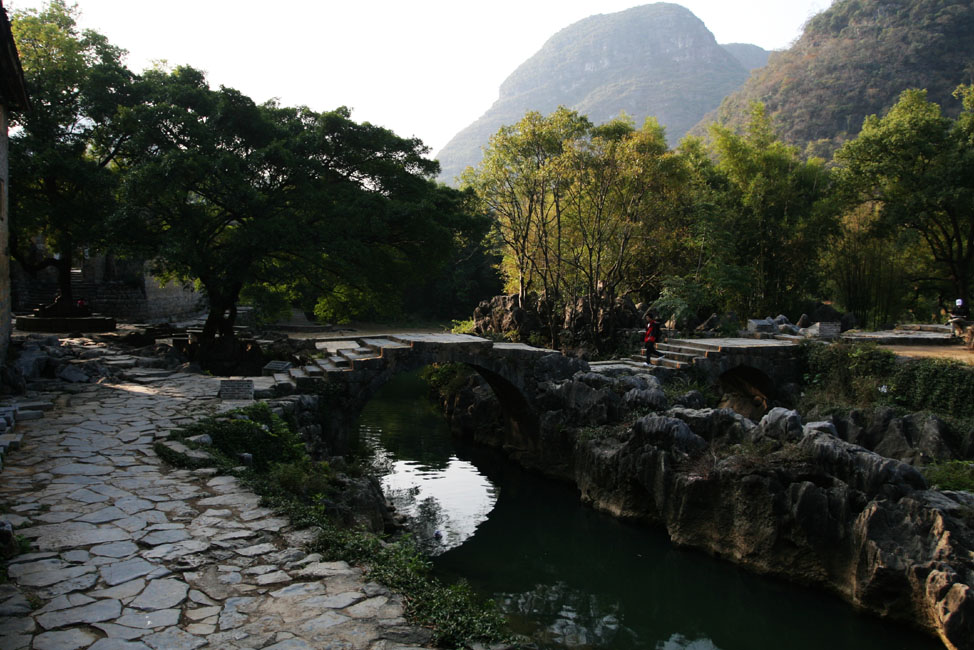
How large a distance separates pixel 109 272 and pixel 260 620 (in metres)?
26.9

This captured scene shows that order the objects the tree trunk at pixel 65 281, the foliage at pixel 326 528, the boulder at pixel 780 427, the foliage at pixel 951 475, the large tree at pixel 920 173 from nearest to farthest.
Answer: the foliage at pixel 326 528
the foliage at pixel 951 475
the boulder at pixel 780 427
the tree trunk at pixel 65 281
the large tree at pixel 920 173

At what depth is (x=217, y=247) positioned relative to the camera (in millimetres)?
13734

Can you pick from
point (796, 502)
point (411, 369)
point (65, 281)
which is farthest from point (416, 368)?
point (65, 281)

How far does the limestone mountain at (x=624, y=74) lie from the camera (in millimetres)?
119000

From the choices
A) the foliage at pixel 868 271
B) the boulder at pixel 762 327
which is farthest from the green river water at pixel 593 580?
the foliage at pixel 868 271

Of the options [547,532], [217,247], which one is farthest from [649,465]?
[217,247]

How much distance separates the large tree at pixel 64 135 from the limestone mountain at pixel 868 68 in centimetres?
3828

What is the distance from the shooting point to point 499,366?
13.5 meters

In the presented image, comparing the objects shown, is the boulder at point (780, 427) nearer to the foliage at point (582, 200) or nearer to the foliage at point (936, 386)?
the foliage at point (936, 386)

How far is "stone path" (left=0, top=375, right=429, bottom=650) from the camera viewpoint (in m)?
3.52

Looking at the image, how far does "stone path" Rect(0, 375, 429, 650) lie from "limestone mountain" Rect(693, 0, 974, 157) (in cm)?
4420

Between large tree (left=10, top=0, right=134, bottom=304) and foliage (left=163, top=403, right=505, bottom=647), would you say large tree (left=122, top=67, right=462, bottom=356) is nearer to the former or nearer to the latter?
large tree (left=10, top=0, right=134, bottom=304)

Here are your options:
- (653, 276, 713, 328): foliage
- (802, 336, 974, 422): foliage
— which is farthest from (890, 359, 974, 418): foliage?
(653, 276, 713, 328): foliage

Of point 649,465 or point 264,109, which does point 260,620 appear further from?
point 264,109
